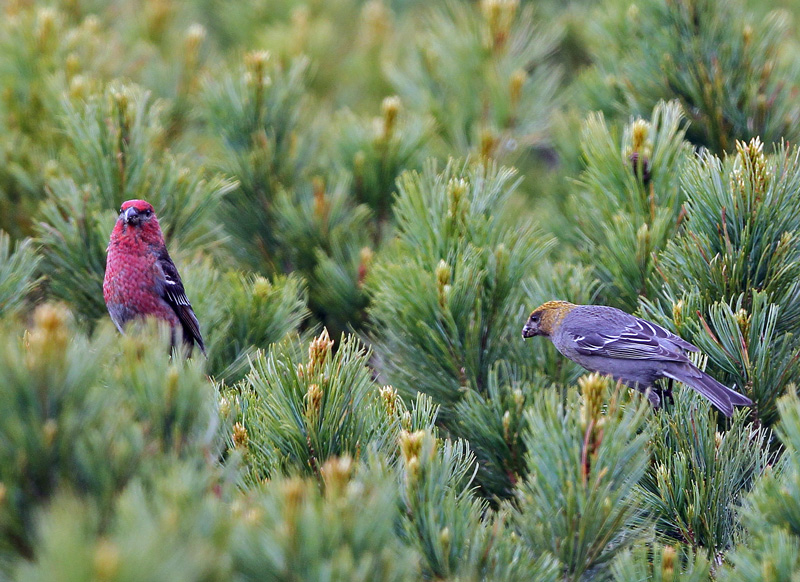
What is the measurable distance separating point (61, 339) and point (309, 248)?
2.10 meters

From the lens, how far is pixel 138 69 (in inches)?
186

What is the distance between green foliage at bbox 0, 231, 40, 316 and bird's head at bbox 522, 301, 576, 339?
1752mm

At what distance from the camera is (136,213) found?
3172mm

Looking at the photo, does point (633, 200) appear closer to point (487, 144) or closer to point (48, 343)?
point (487, 144)

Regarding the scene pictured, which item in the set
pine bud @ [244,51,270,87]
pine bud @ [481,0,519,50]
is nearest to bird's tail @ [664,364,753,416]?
pine bud @ [244,51,270,87]

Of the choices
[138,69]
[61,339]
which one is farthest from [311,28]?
[61,339]

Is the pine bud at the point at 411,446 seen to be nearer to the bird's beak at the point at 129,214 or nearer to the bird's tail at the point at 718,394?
the bird's tail at the point at 718,394

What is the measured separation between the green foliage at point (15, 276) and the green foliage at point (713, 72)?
9.07 feet

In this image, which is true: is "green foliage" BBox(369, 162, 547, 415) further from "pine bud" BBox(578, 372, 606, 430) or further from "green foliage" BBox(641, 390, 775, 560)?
"pine bud" BBox(578, 372, 606, 430)

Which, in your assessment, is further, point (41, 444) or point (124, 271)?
point (124, 271)

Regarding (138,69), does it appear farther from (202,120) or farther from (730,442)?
(730,442)

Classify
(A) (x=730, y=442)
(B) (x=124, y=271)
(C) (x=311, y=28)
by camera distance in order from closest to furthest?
(A) (x=730, y=442) → (B) (x=124, y=271) → (C) (x=311, y=28)

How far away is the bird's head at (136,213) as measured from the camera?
3.12 m

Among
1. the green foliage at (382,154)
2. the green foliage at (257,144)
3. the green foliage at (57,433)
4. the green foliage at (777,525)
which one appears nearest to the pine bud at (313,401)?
the green foliage at (57,433)
